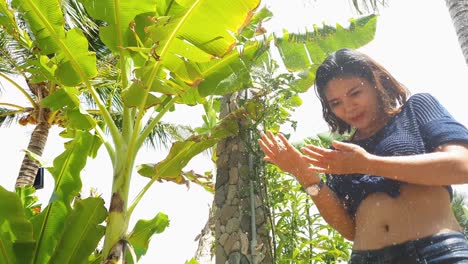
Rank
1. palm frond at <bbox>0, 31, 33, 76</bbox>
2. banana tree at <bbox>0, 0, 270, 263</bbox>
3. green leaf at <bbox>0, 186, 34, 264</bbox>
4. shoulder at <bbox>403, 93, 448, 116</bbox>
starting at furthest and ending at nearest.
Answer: palm frond at <bbox>0, 31, 33, 76</bbox>
green leaf at <bbox>0, 186, 34, 264</bbox>
banana tree at <bbox>0, 0, 270, 263</bbox>
shoulder at <bbox>403, 93, 448, 116</bbox>

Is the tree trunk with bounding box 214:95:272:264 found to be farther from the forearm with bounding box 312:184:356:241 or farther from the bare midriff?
the bare midriff

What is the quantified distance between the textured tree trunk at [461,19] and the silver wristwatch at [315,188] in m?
1.91

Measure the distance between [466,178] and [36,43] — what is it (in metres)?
3.09

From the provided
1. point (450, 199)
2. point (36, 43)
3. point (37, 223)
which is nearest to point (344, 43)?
point (450, 199)

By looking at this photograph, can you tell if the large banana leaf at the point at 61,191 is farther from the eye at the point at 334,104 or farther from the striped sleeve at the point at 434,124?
the striped sleeve at the point at 434,124

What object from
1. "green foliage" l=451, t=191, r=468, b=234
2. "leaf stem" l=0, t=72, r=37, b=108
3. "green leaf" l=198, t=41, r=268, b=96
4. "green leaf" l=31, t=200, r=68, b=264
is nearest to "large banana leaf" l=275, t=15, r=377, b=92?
"green leaf" l=198, t=41, r=268, b=96

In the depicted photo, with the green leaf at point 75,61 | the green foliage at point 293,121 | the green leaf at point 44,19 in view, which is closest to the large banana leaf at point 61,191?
the green leaf at point 75,61

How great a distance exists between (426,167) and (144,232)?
116 inches

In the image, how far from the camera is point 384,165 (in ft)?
3.31

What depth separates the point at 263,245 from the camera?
2.89 metres

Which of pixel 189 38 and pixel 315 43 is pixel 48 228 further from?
pixel 315 43

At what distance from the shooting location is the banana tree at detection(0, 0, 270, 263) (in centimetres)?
265

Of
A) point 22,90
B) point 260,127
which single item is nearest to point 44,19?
point 260,127

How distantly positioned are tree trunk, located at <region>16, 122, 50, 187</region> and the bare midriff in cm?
538
